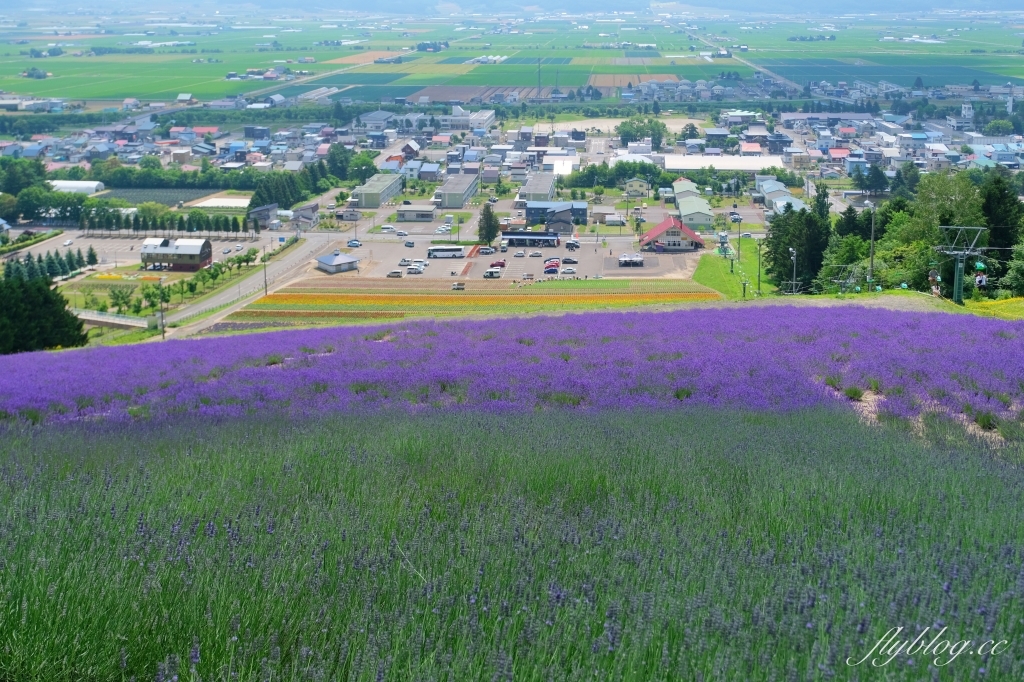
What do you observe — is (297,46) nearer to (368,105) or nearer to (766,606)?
(368,105)

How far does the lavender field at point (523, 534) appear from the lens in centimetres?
348

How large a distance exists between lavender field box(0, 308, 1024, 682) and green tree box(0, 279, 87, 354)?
1397 cm

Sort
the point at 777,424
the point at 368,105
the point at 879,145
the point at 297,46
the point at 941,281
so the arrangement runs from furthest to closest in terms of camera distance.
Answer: the point at 297,46 → the point at 368,105 → the point at 879,145 → the point at 941,281 → the point at 777,424

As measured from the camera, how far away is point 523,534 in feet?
15.4

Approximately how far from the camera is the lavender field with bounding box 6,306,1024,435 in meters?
9.34

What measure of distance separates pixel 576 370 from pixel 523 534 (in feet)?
22.1

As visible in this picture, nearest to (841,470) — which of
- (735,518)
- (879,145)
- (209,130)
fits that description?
(735,518)

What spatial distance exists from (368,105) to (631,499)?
103830 millimetres

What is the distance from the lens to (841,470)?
19.8 feet

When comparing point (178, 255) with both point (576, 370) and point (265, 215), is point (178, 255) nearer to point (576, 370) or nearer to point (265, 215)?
point (265, 215)

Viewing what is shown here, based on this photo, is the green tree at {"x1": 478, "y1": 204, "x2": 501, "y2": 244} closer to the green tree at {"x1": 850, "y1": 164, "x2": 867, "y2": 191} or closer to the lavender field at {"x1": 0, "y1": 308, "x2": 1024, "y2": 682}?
the green tree at {"x1": 850, "y1": 164, "x2": 867, "y2": 191}

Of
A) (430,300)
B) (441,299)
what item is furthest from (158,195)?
(430,300)

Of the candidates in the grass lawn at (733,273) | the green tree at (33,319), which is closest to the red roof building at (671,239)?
the grass lawn at (733,273)

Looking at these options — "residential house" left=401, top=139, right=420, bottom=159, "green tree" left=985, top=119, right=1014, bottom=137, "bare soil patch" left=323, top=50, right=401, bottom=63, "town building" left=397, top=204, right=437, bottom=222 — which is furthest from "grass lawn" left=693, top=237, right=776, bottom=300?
"bare soil patch" left=323, top=50, right=401, bottom=63
